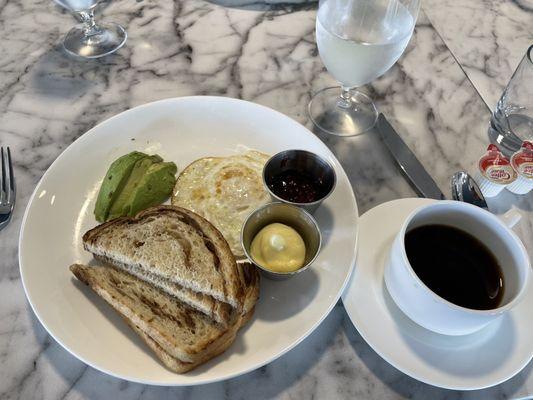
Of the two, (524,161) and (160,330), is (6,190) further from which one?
(524,161)

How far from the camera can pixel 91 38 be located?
1.90 meters

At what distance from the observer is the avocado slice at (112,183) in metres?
1.34

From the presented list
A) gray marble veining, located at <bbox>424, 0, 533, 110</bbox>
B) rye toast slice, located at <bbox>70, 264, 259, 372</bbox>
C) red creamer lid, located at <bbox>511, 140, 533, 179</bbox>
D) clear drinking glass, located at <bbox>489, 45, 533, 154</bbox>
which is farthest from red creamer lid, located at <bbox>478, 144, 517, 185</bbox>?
rye toast slice, located at <bbox>70, 264, 259, 372</bbox>

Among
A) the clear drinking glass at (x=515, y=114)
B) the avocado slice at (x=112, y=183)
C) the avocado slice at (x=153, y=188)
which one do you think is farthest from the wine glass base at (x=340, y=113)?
the avocado slice at (x=112, y=183)

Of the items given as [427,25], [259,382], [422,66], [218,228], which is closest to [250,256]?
[218,228]

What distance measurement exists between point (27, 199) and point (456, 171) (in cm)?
139

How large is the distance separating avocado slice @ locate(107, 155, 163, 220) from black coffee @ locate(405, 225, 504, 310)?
0.79 m

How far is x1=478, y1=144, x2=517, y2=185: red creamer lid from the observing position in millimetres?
1429

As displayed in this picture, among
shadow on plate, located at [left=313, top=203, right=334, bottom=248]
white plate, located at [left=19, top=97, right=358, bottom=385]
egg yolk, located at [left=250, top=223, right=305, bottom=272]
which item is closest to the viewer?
white plate, located at [left=19, top=97, right=358, bottom=385]

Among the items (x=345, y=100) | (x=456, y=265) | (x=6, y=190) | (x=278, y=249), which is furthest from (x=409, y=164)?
(x=6, y=190)

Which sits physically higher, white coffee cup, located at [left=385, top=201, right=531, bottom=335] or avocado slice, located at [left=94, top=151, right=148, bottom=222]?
white coffee cup, located at [left=385, top=201, right=531, bottom=335]

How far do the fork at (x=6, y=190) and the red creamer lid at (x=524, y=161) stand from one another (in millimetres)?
1552

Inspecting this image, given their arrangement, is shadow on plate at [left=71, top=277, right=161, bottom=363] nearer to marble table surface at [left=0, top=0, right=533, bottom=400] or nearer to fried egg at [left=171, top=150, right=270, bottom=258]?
marble table surface at [left=0, top=0, right=533, bottom=400]

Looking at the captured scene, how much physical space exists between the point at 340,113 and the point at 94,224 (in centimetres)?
94
